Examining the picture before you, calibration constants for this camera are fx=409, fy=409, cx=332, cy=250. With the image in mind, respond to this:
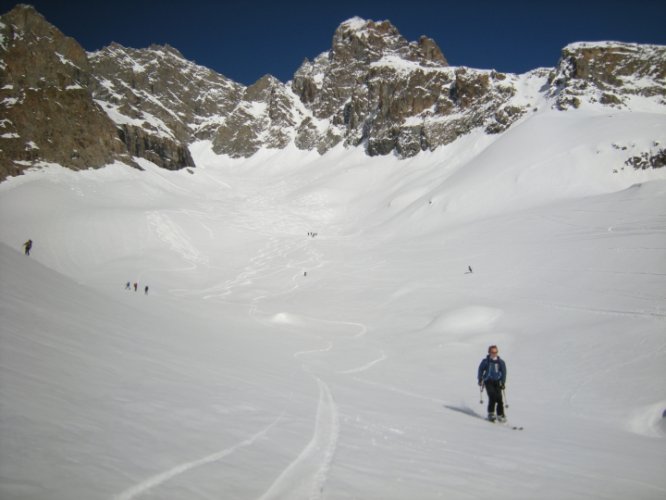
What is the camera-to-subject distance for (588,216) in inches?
1549

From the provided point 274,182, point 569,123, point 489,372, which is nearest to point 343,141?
point 274,182

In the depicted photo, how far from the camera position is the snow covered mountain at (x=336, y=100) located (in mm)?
80250

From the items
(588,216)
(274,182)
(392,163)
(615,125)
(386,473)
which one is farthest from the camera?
(274,182)

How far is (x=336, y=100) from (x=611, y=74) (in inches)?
3813

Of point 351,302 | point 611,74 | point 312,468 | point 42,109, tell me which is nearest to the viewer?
point 312,468

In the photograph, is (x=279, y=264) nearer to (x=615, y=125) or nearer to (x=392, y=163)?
(x=615, y=125)

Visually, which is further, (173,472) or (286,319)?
(286,319)

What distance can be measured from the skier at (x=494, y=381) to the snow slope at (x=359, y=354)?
1.82 feet

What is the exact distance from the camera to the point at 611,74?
3246 inches

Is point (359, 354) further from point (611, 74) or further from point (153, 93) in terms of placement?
point (153, 93)

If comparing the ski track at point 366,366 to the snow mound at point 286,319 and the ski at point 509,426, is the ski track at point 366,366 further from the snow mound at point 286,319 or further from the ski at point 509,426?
the snow mound at point 286,319

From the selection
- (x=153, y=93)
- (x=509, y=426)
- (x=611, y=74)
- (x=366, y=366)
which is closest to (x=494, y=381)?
(x=509, y=426)

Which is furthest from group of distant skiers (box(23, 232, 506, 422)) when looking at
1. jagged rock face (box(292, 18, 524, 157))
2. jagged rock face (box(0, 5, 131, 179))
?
jagged rock face (box(292, 18, 524, 157))

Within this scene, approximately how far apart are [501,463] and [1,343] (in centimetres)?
716
